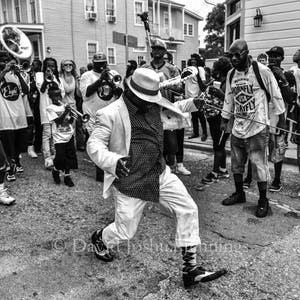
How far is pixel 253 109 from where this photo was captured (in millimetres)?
4492

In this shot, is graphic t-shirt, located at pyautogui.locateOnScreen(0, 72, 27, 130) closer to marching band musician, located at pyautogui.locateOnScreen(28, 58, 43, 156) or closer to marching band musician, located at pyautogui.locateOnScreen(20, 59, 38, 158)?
marching band musician, located at pyautogui.locateOnScreen(20, 59, 38, 158)

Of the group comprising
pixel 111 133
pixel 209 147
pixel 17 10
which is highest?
pixel 17 10

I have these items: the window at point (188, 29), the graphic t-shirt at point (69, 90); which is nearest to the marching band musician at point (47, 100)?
the graphic t-shirt at point (69, 90)

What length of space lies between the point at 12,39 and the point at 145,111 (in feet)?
15.2

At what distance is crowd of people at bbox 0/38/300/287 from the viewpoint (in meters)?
3.06

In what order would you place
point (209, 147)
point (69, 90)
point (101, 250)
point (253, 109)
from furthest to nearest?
point (209, 147)
point (69, 90)
point (253, 109)
point (101, 250)

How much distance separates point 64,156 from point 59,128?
43 centimetres

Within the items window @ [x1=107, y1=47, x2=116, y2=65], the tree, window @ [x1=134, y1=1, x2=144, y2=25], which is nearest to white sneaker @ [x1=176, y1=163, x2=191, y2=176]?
window @ [x1=107, y1=47, x2=116, y2=65]

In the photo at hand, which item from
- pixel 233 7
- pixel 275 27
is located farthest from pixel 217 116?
pixel 233 7

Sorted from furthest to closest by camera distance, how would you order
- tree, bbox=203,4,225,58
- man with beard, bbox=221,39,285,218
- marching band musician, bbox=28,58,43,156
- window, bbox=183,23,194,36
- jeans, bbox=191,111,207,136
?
tree, bbox=203,4,225,58
window, bbox=183,23,194,36
jeans, bbox=191,111,207,136
marching band musician, bbox=28,58,43,156
man with beard, bbox=221,39,285,218

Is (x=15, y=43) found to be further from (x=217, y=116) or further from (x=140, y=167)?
(x=140, y=167)

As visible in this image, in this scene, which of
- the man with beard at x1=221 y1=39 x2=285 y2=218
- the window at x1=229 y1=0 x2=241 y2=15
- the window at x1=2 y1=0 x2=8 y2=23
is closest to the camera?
the man with beard at x1=221 y1=39 x2=285 y2=218

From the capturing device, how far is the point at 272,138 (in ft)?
18.4

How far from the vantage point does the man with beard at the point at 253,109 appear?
14.5ft
